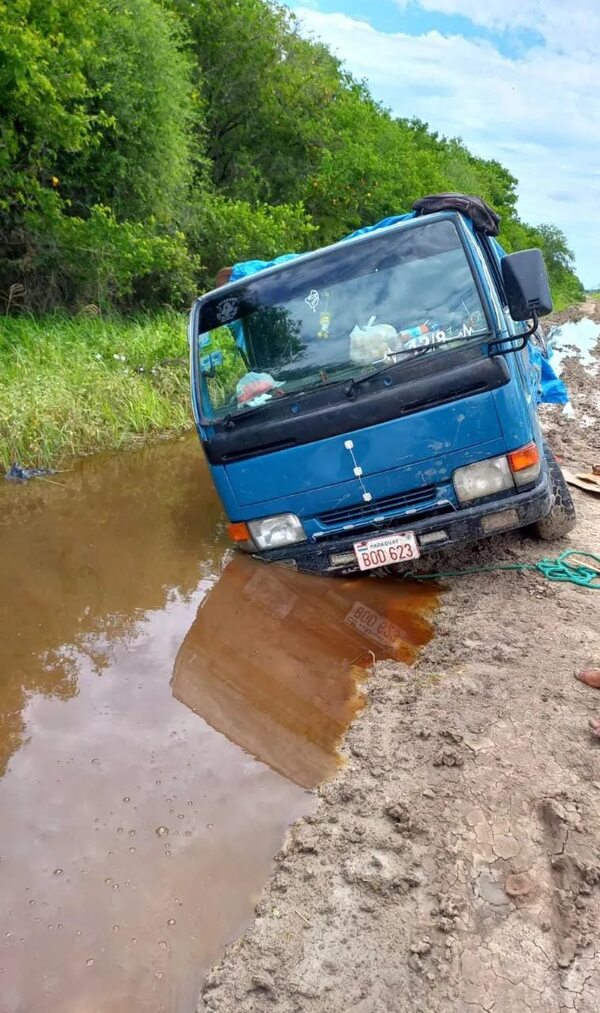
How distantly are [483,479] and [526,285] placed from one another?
1021mm

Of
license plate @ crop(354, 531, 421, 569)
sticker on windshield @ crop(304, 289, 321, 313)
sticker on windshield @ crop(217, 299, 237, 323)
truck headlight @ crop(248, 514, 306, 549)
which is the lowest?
license plate @ crop(354, 531, 421, 569)

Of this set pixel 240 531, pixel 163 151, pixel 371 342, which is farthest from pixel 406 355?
pixel 163 151

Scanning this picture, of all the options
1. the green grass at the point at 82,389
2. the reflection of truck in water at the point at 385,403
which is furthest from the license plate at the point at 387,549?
the green grass at the point at 82,389

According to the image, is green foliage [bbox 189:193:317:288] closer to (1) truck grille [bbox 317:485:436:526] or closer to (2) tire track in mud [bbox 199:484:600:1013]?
(1) truck grille [bbox 317:485:436:526]

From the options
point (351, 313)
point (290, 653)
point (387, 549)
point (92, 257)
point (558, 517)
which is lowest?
point (558, 517)

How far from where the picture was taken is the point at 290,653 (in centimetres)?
381

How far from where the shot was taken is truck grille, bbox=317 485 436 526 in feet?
13.1

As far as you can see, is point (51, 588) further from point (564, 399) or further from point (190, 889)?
point (564, 399)

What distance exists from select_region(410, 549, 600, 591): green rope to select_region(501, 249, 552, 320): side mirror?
1476 mm

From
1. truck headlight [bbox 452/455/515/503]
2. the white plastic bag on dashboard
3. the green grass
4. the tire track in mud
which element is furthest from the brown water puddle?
the green grass

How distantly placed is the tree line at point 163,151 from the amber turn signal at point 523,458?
8366mm

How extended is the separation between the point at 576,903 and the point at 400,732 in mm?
1069

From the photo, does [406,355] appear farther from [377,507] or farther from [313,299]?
[377,507]

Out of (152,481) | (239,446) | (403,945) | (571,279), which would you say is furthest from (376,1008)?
(571,279)
